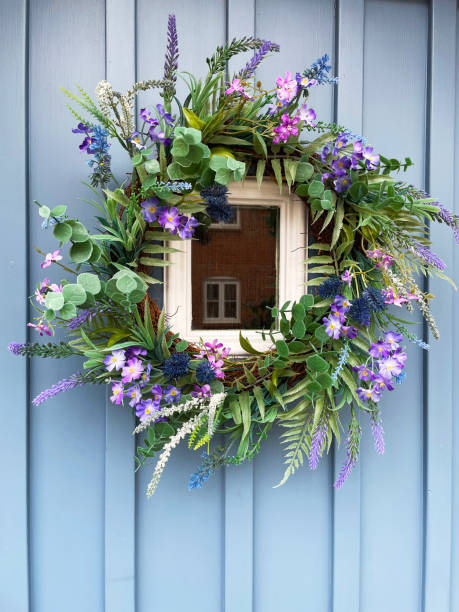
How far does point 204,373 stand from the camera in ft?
3.40

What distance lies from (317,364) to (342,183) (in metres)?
0.45

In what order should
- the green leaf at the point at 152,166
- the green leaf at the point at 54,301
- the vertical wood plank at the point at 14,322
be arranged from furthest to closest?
the vertical wood plank at the point at 14,322 < the green leaf at the point at 152,166 < the green leaf at the point at 54,301

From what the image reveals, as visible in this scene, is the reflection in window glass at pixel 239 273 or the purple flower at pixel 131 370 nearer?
the purple flower at pixel 131 370

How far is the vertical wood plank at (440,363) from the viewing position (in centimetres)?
132

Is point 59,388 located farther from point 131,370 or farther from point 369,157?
point 369,157

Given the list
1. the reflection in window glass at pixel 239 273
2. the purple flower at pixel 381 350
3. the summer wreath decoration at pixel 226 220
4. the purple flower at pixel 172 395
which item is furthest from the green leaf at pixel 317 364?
the purple flower at pixel 172 395

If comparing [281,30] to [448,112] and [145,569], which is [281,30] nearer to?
[448,112]

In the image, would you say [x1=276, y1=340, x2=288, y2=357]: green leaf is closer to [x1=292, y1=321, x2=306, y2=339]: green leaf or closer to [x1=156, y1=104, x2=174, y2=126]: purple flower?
[x1=292, y1=321, x2=306, y2=339]: green leaf

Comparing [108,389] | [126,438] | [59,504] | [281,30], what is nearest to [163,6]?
[281,30]

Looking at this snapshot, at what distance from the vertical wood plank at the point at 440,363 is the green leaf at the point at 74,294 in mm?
1015

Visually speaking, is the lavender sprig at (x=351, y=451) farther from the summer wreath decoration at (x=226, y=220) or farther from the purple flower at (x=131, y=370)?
the purple flower at (x=131, y=370)

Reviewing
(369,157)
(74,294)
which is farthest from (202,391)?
(369,157)

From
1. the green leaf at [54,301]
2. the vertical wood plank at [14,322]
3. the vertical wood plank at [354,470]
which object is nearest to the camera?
the green leaf at [54,301]

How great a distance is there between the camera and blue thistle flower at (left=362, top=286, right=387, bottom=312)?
1.05 metres
